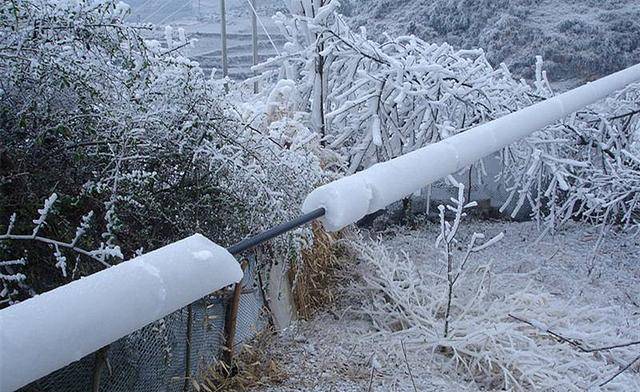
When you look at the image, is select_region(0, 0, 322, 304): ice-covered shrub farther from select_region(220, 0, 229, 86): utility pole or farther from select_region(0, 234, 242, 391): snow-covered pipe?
select_region(220, 0, 229, 86): utility pole

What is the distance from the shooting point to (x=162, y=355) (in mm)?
1230

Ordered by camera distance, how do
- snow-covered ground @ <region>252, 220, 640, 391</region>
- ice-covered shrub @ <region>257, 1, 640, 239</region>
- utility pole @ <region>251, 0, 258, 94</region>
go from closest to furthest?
1. snow-covered ground @ <region>252, 220, 640, 391</region>
2. ice-covered shrub @ <region>257, 1, 640, 239</region>
3. utility pole @ <region>251, 0, 258, 94</region>

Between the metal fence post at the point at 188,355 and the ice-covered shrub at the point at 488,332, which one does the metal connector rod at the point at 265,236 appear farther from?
the ice-covered shrub at the point at 488,332

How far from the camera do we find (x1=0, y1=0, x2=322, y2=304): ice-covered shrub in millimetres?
1130

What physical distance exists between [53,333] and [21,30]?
80 cm

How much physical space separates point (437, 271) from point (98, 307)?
156 centimetres

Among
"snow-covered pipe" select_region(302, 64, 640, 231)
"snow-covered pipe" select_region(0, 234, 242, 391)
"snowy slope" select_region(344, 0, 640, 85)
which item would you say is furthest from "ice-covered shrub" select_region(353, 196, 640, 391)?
"snowy slope" select_region(344, 0, 640, 85)

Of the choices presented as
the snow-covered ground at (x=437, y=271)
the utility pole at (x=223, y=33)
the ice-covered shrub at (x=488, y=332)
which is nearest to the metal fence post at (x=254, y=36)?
the utility pole at (x=223, y=33)

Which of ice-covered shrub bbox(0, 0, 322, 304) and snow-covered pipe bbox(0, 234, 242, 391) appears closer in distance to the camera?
snow-covered pipe bbox(0, 234, 242, 391)

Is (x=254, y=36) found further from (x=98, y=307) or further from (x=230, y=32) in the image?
(x=98, y=307)

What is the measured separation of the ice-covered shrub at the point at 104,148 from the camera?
1.13 meters

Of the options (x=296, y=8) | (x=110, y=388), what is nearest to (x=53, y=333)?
(x=110, y=388)

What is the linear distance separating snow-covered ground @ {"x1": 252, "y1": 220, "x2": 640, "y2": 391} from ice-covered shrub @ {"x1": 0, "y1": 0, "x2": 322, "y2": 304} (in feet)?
1.07

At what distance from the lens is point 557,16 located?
11.9 ft
